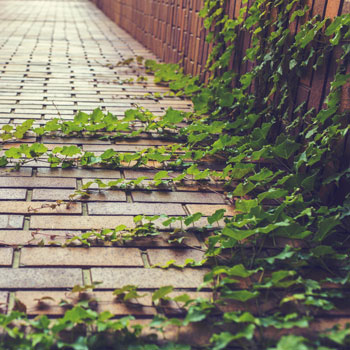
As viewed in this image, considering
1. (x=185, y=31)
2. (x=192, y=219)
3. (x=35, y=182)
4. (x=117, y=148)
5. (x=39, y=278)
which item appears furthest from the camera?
(x=185, y=31)

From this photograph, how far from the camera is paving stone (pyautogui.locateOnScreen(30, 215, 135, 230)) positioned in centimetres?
186

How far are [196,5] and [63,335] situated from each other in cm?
353

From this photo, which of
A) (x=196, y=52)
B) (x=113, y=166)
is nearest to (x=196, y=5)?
(x=196, y=52)

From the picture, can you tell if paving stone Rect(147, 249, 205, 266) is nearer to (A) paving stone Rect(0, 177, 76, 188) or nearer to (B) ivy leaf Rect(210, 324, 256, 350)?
(B) ivy leaf Rect(210, 324, 256, 350)

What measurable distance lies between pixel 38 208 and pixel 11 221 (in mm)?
144

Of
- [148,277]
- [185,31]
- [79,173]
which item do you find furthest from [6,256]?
[185,31]

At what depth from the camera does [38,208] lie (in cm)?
199

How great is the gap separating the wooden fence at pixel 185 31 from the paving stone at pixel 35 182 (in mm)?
1140

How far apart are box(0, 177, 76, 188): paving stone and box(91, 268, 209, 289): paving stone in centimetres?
70

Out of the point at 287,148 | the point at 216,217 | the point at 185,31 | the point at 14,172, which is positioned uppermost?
the point at 185,31

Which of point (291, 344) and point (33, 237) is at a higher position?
point (291, 344)

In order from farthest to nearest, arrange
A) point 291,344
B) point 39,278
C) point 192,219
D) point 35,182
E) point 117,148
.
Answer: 1. point 117,148
2. point 35,182
3. point 192,219
4. point 39,278
5. point 291,344

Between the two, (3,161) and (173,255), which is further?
(3,161)

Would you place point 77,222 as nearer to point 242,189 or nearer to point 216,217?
point 216,217
